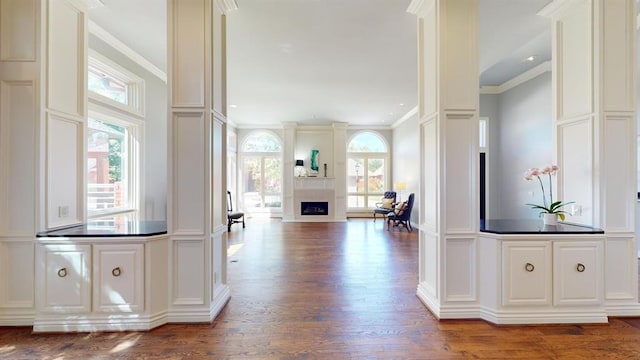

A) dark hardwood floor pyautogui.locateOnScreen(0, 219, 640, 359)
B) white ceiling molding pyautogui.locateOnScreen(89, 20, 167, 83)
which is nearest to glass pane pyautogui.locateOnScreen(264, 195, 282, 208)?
white ceiling molding pyautogui.locateOnScreen(89, 20, 167, 83)

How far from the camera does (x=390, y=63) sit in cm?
470

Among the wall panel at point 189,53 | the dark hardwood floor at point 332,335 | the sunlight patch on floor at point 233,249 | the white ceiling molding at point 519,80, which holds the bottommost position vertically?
the sunlight patch on floor at point 233,249

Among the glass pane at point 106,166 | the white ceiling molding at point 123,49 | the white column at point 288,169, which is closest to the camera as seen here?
the white ceiling molding at point 123,49

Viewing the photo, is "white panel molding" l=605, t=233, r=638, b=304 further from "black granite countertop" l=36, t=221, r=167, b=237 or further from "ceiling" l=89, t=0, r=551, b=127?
"black granite countertop" l=36, t=221, r=167, b=237

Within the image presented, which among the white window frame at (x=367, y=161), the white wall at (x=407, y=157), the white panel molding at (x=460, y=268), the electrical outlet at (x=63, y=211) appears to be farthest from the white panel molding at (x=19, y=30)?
the white window frame at (x=367, y=161)

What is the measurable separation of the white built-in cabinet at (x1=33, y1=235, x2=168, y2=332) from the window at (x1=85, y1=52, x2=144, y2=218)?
4.26ft

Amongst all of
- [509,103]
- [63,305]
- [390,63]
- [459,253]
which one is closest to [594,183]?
[459,253]

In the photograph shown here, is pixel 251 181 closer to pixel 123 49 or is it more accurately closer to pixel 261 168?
pixel 261 168

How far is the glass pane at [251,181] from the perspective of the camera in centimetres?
1038

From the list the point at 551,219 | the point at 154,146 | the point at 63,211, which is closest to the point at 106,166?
the point at 154,146

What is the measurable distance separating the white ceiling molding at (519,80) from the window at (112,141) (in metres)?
6.78

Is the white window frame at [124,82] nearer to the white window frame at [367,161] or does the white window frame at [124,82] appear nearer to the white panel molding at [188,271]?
the white panel molding at [188,271]

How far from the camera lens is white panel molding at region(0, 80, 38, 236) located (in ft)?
8.45

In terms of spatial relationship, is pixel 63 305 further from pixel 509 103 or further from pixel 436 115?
pixel 509 103
